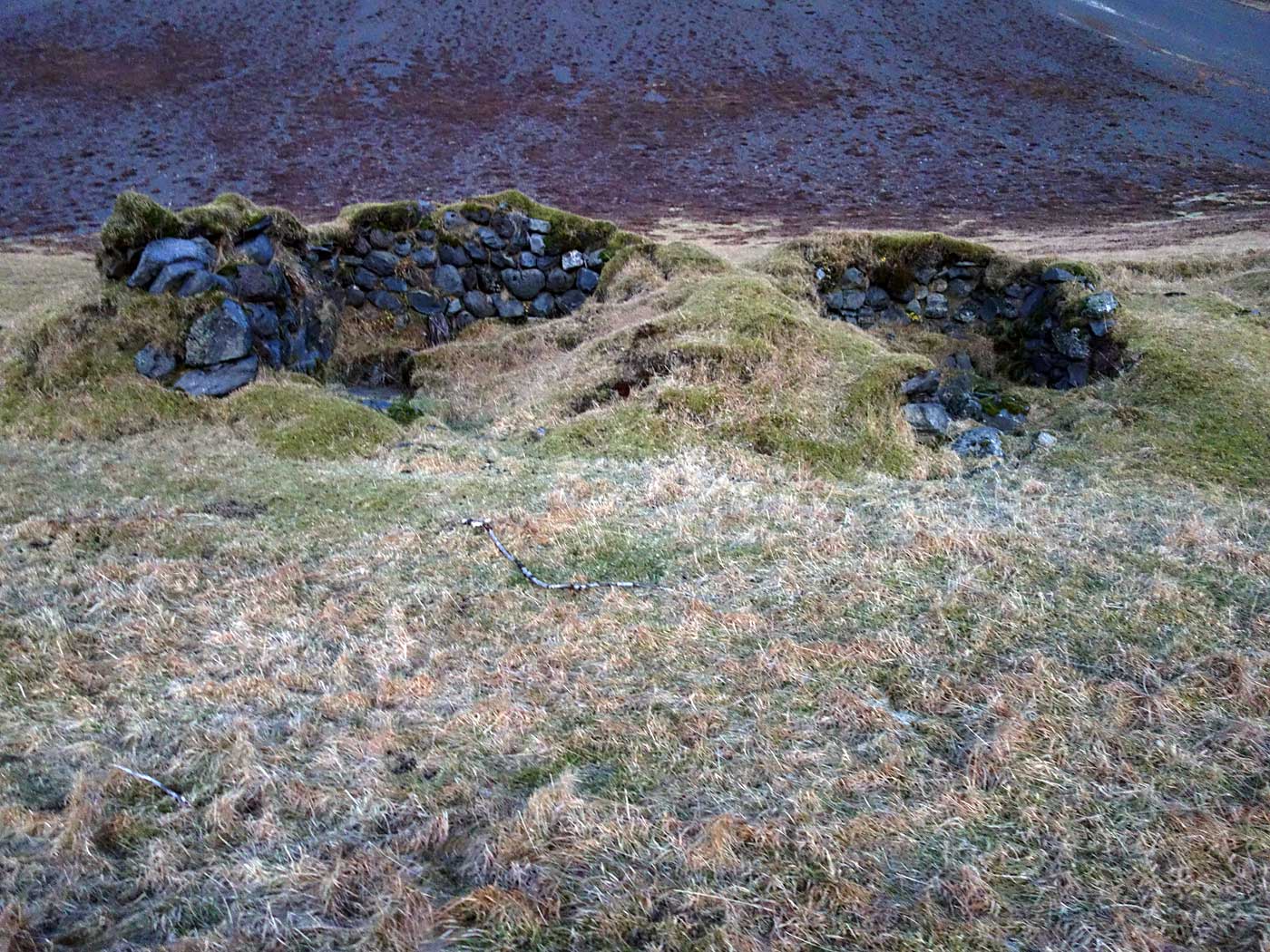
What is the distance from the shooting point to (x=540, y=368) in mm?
14180

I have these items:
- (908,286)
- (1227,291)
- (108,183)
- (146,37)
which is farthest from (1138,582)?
(146,37)

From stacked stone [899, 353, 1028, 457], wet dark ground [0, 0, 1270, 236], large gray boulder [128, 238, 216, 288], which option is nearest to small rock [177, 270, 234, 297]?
large gray boulder [128, 238, 216, 288]

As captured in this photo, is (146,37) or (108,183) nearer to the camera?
(108,183)

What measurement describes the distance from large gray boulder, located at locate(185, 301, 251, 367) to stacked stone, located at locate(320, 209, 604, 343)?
3.90 m

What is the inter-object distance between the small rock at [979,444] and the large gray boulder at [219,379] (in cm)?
1013

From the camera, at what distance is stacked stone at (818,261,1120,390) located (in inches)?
557

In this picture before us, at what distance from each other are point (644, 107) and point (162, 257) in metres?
43.3

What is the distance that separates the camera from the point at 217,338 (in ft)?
40.5

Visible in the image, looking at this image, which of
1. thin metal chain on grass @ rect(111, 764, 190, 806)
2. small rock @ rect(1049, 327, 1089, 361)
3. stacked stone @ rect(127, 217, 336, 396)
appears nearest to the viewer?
thin metal chain on grass @ rect(111, 764, 190, 806)

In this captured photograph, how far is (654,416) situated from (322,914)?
Result: 324 inches

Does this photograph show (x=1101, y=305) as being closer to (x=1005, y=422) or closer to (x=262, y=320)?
(x=1005, y=422)

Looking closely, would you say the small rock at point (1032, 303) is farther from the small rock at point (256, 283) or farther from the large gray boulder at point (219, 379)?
the large gray boulder at point (219, 379)

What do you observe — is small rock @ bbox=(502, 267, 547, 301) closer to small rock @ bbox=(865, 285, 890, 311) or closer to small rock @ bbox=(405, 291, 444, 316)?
small rock @ bbox=(405, 291, 444, 316)

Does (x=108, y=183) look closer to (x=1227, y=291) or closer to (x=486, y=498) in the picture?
(x=486, y=498)
